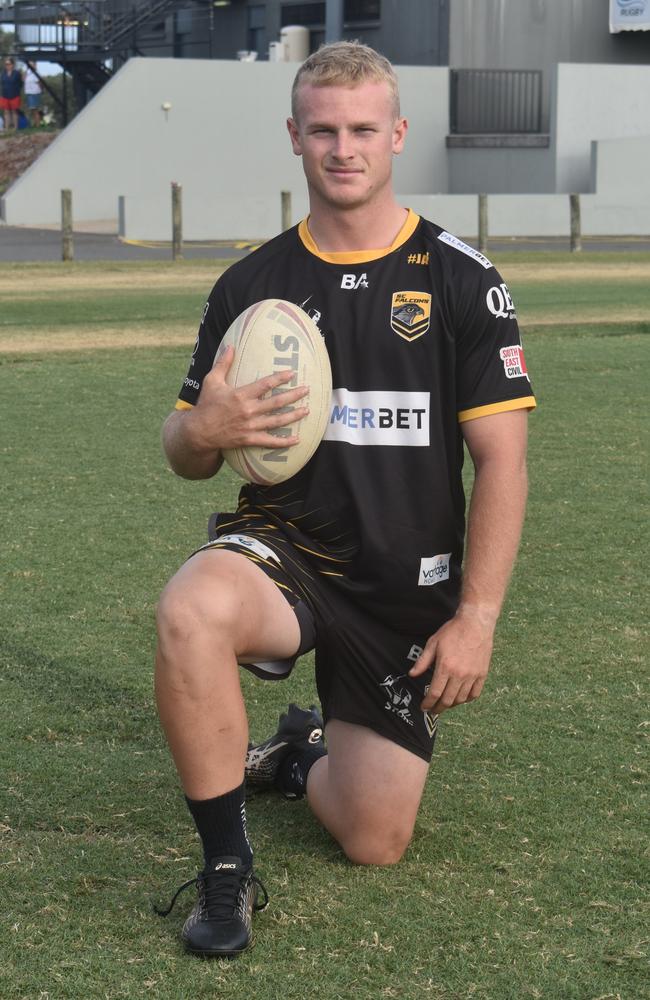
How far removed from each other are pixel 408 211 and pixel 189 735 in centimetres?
149

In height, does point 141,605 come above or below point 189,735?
below

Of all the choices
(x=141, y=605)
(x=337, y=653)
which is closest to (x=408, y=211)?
(x=337, y=653)

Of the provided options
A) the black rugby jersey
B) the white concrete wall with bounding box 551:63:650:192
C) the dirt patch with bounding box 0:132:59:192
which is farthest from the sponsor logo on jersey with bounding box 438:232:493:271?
the dirt patch with bounding box 0:132:59:192

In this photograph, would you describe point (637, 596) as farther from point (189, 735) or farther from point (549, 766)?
point (189, 735)

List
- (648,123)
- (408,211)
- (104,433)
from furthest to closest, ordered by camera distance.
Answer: (648,123)
(104,433)
(408,211)

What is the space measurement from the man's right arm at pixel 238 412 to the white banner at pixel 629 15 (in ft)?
145

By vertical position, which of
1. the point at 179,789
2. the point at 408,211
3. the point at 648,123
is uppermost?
the point at 648,123

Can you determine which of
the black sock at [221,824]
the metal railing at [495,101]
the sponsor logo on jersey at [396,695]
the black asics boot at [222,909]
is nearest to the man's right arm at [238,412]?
the sponsor logo on jersey at [396,695]

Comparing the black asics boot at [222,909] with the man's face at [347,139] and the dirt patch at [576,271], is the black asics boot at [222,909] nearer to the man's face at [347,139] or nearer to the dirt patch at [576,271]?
the man's face at [347,139]

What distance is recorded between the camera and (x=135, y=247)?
1377 inches

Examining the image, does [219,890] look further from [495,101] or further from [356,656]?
[495,101]

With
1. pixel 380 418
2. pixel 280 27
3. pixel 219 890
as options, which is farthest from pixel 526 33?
pixel 219 890

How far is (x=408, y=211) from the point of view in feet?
12.8

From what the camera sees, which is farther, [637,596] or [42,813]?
Result: [637,596]
